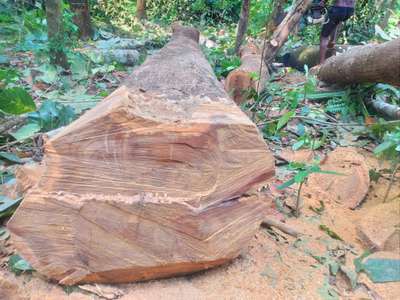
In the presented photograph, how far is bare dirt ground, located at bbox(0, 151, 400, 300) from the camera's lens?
1475 millimetres

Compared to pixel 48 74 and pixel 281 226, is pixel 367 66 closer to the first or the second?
pixel 281 226

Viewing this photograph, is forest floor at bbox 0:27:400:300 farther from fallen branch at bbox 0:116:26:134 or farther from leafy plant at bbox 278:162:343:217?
fallen branch at bbox 0:116:26:134

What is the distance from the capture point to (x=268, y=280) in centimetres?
162

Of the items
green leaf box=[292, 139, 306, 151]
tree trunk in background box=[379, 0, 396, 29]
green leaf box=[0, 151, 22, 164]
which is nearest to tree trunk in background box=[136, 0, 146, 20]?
tree trunk in background box=[379, 0, 396, 29]

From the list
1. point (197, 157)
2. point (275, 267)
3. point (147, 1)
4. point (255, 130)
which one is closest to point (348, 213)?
point (275, 267)

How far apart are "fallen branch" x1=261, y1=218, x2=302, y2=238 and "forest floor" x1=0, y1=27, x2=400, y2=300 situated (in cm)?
3

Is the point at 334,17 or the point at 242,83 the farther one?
the point at 334,17

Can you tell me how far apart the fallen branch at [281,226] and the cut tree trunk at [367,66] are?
1.52 meters

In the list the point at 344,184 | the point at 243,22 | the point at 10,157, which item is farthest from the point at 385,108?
the point at 10,157

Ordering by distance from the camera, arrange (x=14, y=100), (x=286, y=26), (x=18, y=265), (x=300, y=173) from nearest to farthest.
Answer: (x=18, y=265), (x=300, y=173), (x=14, y=100), (x=286, y=26)

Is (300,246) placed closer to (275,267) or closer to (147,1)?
(275,267)

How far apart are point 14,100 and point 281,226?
171 cm

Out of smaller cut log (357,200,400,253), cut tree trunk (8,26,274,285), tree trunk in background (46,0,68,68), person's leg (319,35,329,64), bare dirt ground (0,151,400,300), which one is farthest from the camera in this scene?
person's leg (319,35,329,64)

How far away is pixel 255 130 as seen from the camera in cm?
144
